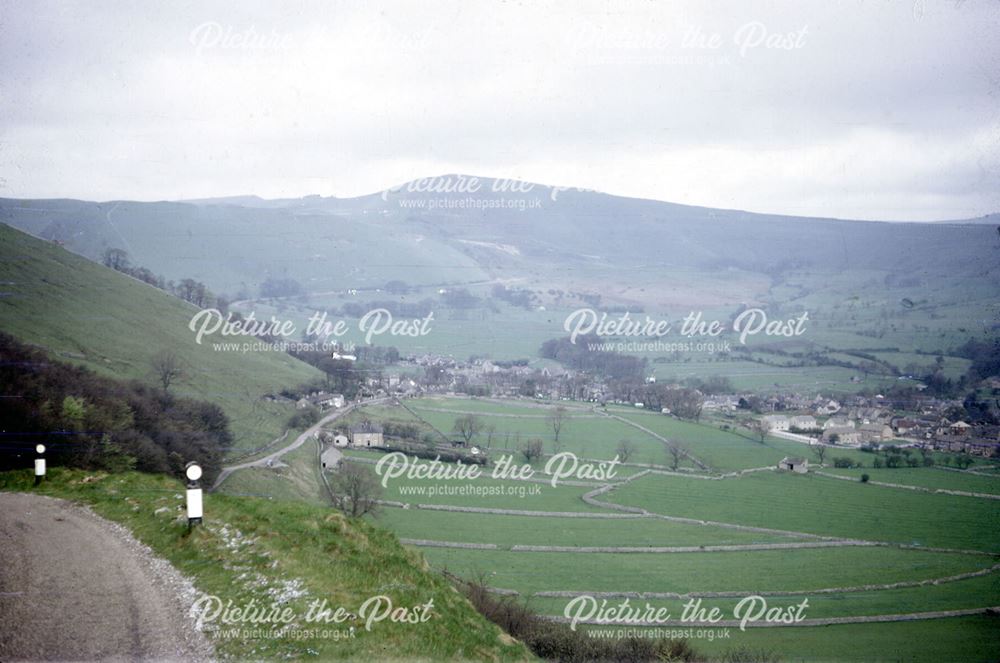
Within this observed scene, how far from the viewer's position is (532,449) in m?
31.8

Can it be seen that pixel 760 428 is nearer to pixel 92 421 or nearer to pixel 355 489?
pixel 355 489

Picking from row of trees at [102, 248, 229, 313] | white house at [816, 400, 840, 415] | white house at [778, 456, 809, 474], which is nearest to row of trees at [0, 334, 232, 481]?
row of trees at [102, 248, 229, 313]

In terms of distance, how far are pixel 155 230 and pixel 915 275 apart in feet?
191

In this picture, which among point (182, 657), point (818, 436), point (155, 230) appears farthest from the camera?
point (155, 230)

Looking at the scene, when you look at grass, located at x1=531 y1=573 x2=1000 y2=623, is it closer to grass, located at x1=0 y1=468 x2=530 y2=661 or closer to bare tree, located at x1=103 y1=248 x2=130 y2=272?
grass, located at x1=0 y1=468 x2=530 y2=661

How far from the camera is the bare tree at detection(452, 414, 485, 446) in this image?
3122 centimetres

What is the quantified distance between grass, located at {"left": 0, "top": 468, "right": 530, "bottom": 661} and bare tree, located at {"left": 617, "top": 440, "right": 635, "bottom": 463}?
86.5 feet

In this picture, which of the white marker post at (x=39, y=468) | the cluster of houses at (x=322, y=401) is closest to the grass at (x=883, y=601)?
the cluster of houses at (x=322, y=401)

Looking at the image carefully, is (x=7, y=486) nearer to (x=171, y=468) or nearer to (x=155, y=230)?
(x=171, y=468)

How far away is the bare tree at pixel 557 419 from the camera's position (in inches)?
1337

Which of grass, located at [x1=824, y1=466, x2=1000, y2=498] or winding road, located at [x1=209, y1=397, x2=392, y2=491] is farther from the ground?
winding road, located at [x1=209, y1=397, x2=392, y2=491]

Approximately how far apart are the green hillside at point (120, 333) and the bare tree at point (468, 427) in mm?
9516

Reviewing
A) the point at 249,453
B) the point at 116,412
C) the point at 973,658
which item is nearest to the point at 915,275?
the point at 973,658

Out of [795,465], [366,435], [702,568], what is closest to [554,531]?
[702,568]
